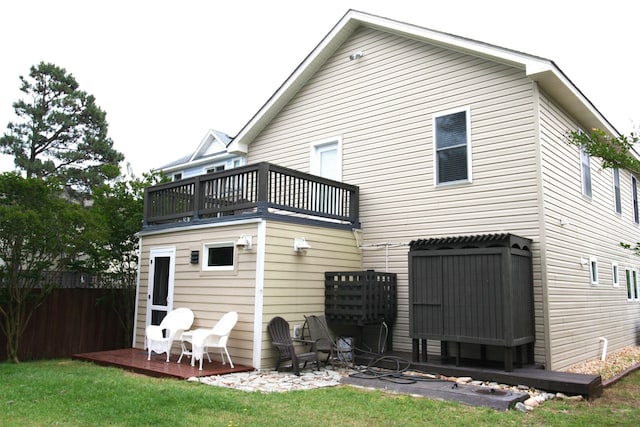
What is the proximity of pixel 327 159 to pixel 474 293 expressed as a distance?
504 centimetres

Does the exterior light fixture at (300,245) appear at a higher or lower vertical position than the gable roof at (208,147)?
lower

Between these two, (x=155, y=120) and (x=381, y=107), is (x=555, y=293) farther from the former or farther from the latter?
(x=155, y=120)

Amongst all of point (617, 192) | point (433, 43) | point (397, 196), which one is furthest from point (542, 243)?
point (617, 192)

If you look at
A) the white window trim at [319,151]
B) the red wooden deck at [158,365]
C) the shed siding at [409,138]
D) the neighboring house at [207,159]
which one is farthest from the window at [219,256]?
the neighboring house at [207,159]

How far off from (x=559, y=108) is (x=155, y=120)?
31.8 meters

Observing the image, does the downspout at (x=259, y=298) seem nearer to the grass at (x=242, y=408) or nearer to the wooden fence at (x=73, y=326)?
the grass at (x=242, y=408)

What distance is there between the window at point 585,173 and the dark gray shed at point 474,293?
10.5 ft

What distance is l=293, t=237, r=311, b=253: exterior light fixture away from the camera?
29.5 feet

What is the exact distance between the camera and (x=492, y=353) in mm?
8336

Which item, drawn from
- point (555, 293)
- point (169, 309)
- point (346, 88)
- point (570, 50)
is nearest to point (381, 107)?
point (346, 88)

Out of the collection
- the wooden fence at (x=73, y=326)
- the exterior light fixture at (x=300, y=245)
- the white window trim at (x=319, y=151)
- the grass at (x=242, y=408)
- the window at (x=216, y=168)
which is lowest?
the grass at (x=242, y=408)

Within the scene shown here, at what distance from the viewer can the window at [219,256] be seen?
9.15m

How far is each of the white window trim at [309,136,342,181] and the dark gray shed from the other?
333 cm

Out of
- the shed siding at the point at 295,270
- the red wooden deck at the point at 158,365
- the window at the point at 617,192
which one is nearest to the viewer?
the red wooden deck at the point at 158,365
